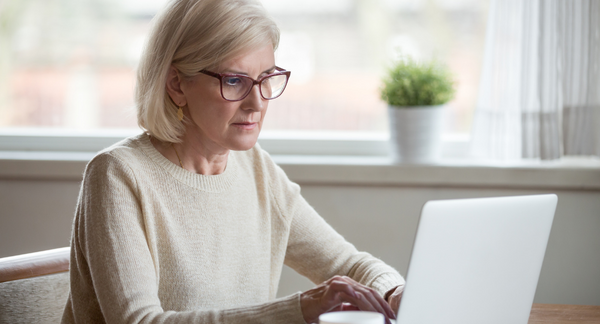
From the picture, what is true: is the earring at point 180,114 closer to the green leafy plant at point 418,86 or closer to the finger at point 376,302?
the finger at point 376,302

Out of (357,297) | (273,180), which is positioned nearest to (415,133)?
(273,180)

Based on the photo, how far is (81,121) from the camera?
2.34 metres

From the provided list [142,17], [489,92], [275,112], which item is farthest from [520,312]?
[142,17]

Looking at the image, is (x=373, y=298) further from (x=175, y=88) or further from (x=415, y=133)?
(x=415, y=133)

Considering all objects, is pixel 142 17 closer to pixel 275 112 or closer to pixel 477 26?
pixel 275 112

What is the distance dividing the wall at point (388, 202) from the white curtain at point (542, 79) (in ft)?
0.30

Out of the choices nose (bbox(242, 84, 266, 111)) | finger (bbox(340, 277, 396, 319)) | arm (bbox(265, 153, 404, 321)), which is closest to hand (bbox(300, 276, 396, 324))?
finger (bbox(340, 277, 396, 319))

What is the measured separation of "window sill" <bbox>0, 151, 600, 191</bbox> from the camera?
75.8 inches

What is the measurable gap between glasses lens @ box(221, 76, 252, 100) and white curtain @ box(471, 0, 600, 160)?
1.03 meters

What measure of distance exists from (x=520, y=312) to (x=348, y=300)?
314mm

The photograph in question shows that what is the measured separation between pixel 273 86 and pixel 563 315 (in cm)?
80

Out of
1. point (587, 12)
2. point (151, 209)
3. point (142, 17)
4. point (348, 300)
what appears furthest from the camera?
point (142, 17)

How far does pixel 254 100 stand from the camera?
125 cm

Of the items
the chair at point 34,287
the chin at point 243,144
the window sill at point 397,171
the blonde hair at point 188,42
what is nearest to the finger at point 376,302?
the chin at point 243,144
